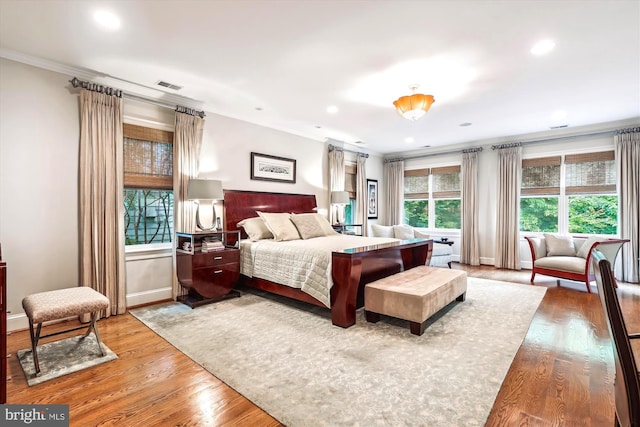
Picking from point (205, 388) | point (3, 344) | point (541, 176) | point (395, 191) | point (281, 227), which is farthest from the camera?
point (395, 191)

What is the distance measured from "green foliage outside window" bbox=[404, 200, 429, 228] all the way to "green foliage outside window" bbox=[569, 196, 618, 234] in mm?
2760

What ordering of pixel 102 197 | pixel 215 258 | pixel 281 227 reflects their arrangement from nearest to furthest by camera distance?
1. pixel 102 197
2. pixel 215 258
3. pixel 281 227

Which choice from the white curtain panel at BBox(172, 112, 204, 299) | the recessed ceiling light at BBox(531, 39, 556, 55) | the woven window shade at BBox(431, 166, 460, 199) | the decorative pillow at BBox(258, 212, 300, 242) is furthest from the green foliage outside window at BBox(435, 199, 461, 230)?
the white curtain panel at BBox(172, 112, 204, 299)

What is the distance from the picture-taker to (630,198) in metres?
4.90

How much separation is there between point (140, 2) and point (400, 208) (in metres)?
6.59

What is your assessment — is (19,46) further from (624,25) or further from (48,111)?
(624,25)

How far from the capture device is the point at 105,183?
3373mm

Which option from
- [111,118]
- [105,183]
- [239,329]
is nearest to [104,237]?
[105,183]

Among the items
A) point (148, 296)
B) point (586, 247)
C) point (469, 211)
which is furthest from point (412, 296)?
point (469, 211)

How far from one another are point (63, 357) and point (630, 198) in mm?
7636

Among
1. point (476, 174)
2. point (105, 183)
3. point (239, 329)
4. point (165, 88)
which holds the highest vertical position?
point (165, 88)

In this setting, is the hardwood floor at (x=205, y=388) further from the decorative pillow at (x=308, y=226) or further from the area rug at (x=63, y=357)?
the decorative pillow at (x=308, y=226)

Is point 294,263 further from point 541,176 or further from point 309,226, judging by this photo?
point 541,176

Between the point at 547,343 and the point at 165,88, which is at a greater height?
the point at 165,88
